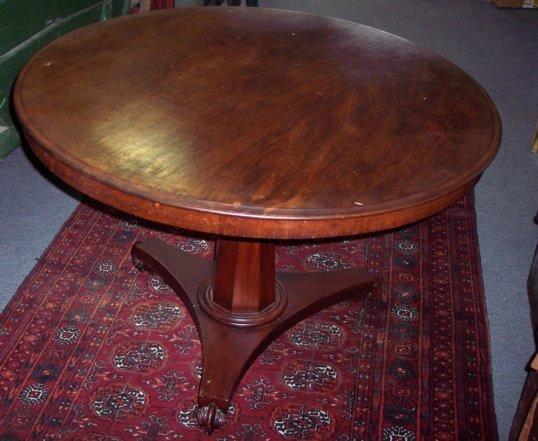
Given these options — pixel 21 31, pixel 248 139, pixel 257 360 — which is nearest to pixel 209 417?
pixel 257 360

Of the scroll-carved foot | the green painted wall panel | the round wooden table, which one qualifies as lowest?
the scroll-carved foot

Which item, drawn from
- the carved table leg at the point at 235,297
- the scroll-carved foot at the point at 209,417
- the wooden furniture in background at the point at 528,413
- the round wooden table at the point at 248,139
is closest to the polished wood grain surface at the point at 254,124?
the round wooden table at the point at 248,139

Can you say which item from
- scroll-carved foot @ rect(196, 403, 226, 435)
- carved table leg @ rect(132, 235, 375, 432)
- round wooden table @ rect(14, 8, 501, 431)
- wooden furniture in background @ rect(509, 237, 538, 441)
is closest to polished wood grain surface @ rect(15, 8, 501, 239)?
round wooden table @ rect(14, 8, 501, 431)

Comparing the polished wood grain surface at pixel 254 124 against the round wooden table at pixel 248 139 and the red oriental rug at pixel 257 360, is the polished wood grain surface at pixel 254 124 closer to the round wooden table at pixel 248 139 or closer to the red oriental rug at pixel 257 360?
the round wooden table at pixel 248 139

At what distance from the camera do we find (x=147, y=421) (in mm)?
1695

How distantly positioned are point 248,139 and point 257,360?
814 millimetres

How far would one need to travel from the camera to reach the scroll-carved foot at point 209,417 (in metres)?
1.65

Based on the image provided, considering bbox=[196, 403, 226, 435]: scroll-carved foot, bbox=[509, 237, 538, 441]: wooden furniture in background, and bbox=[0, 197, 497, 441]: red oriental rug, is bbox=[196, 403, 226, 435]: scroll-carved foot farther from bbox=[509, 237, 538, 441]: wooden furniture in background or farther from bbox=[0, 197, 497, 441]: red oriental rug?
bbox=[509, 237, 538, 441]: wooden furniture in background

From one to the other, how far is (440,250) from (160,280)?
103 cm

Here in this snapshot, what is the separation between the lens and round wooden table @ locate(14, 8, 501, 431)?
3.88 ft

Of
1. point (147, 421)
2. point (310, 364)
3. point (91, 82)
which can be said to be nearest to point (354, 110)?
point (91, 82)

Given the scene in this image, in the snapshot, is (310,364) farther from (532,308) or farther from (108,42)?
(108,42)

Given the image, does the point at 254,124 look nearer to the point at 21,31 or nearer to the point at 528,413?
the point at 528,413

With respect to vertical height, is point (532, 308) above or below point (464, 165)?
below
